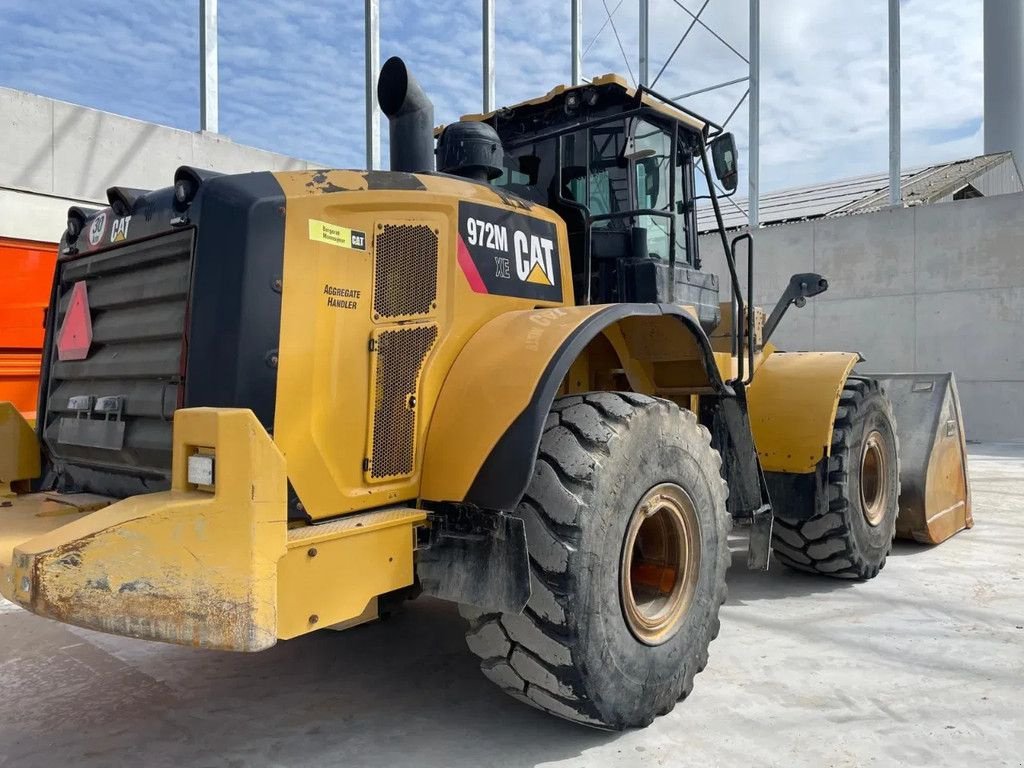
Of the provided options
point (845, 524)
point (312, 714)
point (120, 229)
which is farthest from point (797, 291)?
point (120, 229)

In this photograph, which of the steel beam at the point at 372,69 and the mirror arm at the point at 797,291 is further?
the steel beam at the point at 372,69

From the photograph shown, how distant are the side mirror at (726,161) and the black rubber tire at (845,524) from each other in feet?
5.67

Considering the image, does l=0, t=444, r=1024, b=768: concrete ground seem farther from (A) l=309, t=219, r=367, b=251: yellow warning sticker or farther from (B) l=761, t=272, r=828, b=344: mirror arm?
(B) l=761, t=272, r=828, b=344: mirror arm

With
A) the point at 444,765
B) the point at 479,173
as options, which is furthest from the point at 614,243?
the point at 444,765

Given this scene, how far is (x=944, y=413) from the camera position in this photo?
6367 millimetres

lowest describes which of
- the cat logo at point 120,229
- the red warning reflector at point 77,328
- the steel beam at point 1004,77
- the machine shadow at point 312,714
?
the machine shadow at point 312,714

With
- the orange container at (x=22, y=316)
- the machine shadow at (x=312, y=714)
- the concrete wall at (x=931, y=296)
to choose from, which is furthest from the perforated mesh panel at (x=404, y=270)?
the concrete wall at (x=931, y=296)

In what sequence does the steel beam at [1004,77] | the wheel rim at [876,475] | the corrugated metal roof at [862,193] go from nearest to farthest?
1. the wheel rim at [876,475]
2. the corrugated metal roof at [862,193]
3. the steel beam at [1004,77]

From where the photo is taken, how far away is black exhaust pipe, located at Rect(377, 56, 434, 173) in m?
3.48

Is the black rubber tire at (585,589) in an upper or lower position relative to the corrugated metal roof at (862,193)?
lower

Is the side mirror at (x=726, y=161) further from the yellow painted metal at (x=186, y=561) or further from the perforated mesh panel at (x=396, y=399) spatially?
the yellow painted metal at (x=186, y=561)

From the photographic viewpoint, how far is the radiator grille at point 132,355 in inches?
113

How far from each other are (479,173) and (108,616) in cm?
237

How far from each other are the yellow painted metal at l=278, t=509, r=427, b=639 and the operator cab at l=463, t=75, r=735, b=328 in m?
1.60
